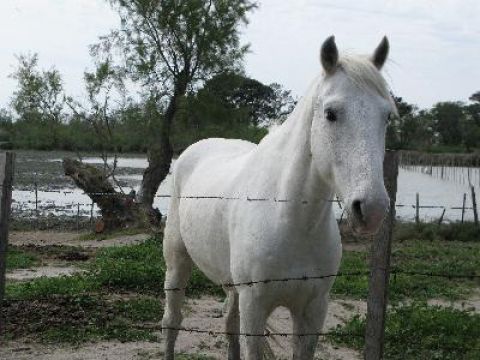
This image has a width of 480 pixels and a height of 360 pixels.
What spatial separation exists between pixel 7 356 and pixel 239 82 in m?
14.6

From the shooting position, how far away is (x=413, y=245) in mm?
12680

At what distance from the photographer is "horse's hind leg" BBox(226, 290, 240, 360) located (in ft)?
14.2

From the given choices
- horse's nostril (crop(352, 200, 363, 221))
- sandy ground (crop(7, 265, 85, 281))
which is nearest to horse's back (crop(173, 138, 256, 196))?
horse's nostril (crop(352, 200, 363, 221))

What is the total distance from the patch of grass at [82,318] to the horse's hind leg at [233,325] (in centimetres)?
94

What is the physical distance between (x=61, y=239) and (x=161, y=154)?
Answer: 4.28 m

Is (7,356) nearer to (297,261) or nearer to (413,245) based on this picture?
(297,261)

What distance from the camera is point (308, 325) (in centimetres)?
311

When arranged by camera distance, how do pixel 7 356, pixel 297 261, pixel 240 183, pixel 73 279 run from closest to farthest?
1. pixel 297 261
2. pixel 240 183
3. pixel 7 356
4. pixel 73 279

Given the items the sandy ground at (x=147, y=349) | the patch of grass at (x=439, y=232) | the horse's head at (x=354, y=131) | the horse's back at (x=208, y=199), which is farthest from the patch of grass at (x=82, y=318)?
the patch of grass at (x=439, y=232)

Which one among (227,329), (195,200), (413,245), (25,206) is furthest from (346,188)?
(25,206)

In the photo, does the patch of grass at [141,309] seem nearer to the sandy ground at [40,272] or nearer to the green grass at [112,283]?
the green grass at [112,283]

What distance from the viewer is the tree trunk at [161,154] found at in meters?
16.6

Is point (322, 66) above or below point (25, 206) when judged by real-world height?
above

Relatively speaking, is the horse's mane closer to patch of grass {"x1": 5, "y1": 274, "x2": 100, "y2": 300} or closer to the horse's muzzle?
the horse's muzzle
